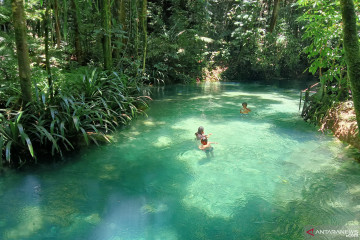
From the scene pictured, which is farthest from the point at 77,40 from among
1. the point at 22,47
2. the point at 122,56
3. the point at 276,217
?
the point at 276,217

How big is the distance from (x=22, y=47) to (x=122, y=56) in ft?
23.6

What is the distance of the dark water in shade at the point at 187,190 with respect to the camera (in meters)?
2.99

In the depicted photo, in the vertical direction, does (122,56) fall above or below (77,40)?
below

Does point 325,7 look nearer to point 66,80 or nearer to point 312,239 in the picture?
point 312,239

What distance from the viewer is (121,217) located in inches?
→ 125

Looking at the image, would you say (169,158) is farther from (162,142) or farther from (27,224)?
(27,224)

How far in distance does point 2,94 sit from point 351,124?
751 centimetres

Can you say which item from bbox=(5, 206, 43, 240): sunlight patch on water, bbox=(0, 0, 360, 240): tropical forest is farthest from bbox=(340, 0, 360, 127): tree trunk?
bbox=(5, 206, 43, 240): sunlight patch on water

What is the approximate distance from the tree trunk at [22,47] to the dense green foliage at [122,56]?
0.02 m

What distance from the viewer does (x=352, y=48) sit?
1743mm

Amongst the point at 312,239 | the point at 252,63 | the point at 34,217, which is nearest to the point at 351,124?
the point at 312,239

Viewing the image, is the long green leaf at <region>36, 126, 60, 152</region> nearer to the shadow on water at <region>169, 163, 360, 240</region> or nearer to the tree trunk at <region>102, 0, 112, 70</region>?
the shadow on water at <region>169, 163, 360, 240</region>

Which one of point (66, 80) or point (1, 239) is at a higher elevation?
point (66, 80)

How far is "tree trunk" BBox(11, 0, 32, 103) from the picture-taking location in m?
4.20
